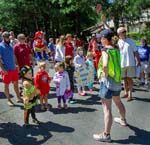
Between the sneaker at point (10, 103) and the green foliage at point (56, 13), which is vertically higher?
the green foliage at point (56, 13)

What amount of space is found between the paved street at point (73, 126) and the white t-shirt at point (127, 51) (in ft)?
3.40

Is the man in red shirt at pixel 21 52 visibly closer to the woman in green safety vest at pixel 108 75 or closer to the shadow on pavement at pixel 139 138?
the woman in green safety vest at pixel 108 75

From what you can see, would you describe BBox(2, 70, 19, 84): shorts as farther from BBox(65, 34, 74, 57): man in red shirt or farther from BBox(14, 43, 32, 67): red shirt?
BBox(65, 34, 74, 57): man in red shirt

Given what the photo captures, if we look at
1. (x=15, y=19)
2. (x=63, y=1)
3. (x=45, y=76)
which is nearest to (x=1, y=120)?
(x=45, y=76)

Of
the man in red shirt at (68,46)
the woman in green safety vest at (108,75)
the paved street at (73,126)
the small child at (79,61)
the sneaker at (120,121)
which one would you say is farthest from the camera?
the man in red shirt at (68,46)

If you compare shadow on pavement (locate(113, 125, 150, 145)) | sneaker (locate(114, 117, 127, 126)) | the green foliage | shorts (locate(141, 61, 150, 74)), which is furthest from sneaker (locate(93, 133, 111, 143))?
the green foliage

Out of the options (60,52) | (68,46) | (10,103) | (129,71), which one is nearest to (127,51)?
(129,71)

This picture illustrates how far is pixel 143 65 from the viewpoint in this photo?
1280 cm

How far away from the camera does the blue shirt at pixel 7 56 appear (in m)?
9.36

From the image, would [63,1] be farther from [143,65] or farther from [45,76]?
[45,76]

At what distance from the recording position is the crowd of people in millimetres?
6906

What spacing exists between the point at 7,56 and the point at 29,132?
2521mm

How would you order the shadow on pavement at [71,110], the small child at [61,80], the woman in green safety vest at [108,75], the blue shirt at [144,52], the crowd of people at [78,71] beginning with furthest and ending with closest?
the blue shirt at [144,52] → the small child at [61,80] → the shadow on pavement at [71,110] → the crowd of people at [78,71] → the woman in green safety vest at [108,75]

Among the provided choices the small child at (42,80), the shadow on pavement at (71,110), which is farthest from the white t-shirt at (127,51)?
the small child at (42,80)
